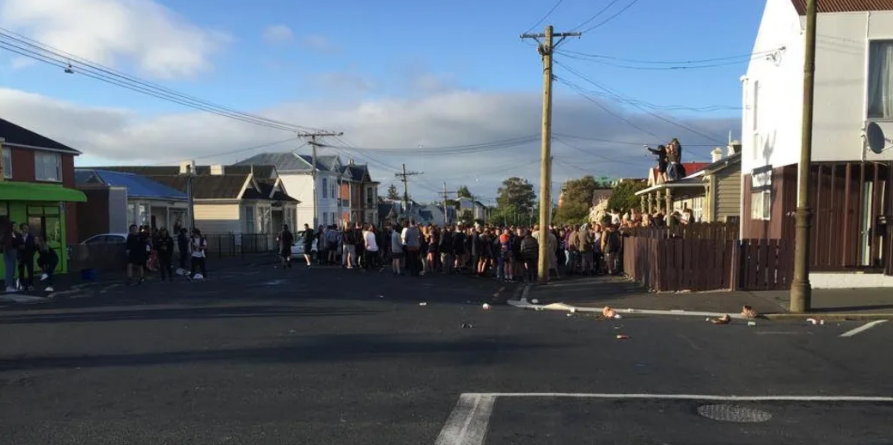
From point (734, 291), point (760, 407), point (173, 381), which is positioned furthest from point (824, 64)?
point (173, 381)

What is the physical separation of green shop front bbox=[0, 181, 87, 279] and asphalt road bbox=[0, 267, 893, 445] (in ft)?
27.5

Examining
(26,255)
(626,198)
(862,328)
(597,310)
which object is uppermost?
(626,198)

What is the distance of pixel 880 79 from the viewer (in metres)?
14.6

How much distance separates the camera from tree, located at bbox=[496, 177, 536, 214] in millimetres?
110062

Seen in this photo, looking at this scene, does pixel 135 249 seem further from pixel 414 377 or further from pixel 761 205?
pixel 761 205

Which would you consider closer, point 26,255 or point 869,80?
point 869,80

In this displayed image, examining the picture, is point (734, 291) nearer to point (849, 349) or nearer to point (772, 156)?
point (772, 156)

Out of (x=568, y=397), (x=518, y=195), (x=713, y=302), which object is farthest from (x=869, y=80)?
(x=518, y=195)

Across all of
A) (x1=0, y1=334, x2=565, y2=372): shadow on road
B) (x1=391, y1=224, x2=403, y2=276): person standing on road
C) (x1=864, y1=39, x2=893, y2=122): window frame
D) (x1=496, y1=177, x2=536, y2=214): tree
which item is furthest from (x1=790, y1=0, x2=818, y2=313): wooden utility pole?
(x1=496, y1=177, x2=536, y2=214): tree

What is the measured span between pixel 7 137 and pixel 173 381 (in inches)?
1057

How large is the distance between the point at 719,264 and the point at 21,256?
644 inches

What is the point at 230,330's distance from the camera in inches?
413

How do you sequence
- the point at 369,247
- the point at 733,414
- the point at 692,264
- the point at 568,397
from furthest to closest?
the point at 369,247 < the point at 692,264 < the point at 568,397 < the point at 733,414

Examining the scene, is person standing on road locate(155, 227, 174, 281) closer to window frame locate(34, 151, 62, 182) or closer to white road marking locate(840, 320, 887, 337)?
window frame locate(34, 151, 62, 182)
